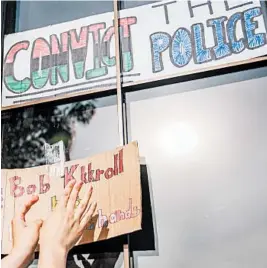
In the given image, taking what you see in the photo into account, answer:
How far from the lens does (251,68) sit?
9.99 ft

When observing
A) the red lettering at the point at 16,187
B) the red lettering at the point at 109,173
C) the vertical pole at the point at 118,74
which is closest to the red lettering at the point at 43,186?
the red lettering at the point at 16,187

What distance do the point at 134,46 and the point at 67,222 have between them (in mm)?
1349

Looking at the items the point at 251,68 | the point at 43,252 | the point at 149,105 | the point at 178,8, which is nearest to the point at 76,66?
the point at 149,105

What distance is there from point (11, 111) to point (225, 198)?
159 centimetres

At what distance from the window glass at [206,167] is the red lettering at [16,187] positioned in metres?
0.77

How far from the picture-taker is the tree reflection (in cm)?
314

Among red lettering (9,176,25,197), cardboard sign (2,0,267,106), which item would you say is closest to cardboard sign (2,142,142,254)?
red lettering (9,176,25,197)

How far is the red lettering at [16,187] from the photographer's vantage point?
2965 mm

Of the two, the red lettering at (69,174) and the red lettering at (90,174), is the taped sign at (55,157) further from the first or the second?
the red lettering at (90,174)

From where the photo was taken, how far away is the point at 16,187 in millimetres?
2988

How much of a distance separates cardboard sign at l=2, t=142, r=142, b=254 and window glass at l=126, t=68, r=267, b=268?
203 mm

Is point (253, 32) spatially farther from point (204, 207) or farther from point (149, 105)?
point (204, 207)

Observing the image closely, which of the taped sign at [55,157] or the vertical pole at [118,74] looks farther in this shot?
the vertical pole at [118,74]

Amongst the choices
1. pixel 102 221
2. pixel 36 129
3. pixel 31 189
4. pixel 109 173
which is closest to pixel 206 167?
pixel 109 173
